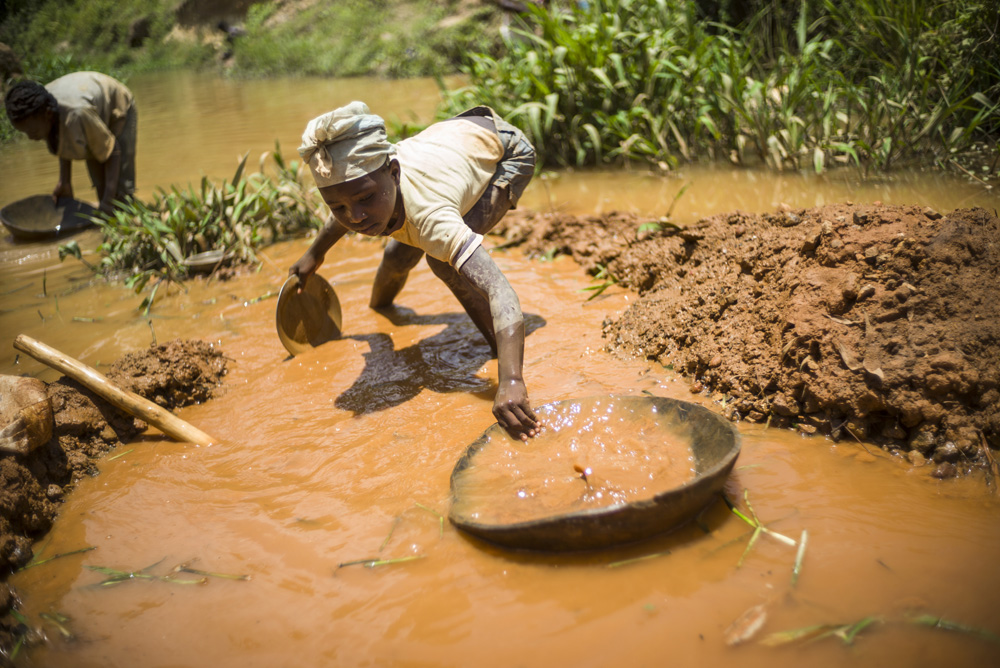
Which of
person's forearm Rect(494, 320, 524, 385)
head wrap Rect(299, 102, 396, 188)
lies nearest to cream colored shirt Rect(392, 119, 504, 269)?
head wrap Rect(299, 102, 396, 188)

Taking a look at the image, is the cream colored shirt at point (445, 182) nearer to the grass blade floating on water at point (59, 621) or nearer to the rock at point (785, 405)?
the rock at point (785, 405)

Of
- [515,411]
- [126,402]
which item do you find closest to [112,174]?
[126,402]

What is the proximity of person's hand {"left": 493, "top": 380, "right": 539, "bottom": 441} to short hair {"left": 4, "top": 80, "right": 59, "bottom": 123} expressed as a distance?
4.45 meters

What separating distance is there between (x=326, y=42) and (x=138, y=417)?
15.8m

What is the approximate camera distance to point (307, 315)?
3.05 metres

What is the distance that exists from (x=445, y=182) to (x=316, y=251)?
30.6 inches

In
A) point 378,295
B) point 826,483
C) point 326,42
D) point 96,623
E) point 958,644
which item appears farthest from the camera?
point 326,42

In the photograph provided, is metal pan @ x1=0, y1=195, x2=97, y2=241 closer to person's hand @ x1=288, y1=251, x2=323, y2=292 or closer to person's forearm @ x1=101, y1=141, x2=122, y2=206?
person's forearm @ x1=101, y1=141, x2=122, y2=206

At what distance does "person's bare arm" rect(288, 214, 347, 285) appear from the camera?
2779mm

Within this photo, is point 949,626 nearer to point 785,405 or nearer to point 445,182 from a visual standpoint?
point 785,405

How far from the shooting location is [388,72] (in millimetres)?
12742

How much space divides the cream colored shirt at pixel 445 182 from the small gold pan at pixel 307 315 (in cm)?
72

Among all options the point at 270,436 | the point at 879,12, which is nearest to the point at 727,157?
the point at 879,12

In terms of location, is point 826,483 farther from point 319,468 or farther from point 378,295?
point 378,295
